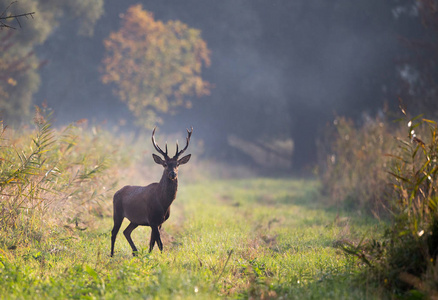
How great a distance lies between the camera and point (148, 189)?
7773mm

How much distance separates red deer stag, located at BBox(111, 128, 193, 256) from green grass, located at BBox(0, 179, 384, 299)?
44cm

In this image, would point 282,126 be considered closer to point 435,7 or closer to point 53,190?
point 435,7

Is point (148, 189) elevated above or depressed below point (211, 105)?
below

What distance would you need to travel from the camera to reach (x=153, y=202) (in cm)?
745

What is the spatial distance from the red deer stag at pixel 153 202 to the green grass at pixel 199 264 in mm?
445

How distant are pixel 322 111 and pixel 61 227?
2353cm

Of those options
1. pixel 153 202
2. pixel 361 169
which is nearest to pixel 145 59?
pixel 361 169

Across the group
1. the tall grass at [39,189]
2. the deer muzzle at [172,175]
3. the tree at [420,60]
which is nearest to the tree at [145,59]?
the tree at [420,60]

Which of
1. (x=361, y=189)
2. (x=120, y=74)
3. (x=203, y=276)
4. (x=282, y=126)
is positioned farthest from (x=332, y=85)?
(x=203, y=276)

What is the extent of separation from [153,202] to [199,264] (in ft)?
5.31

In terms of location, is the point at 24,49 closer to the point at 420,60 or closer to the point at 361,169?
the point at 361,169

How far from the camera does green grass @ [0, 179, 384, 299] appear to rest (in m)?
5.03

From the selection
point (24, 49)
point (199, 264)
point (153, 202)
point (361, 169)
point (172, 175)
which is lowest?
point (199, 264)

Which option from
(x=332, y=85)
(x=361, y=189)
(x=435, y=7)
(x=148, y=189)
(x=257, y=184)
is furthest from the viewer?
(x=332, y=85)
